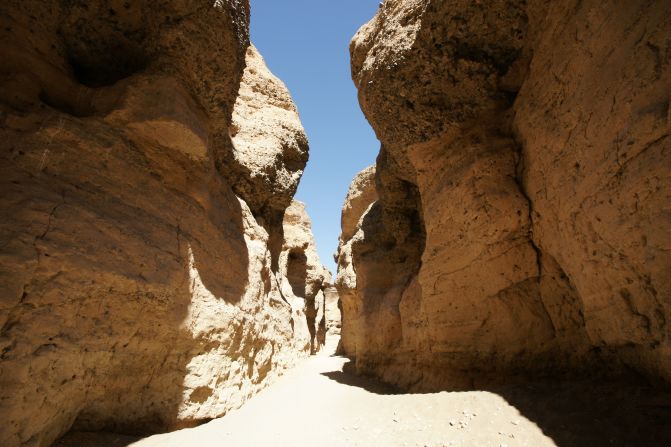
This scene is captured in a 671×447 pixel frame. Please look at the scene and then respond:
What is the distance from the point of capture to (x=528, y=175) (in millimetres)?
4500

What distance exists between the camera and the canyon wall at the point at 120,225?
2936 mm

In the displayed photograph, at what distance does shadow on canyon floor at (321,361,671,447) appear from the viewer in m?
2.51

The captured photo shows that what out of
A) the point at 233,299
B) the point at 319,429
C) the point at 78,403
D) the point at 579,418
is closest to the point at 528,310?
the point at 579,418

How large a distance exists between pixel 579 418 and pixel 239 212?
5891 mm

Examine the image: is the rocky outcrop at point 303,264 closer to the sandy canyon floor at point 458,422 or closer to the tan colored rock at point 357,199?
the tan colored rock at point 357,199

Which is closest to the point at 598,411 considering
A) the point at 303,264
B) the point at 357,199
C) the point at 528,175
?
the point at 528,175

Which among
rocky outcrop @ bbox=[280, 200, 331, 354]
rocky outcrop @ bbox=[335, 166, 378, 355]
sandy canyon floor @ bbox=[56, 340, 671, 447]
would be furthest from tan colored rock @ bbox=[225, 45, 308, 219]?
rocky outcrop @ bbox=[280, 200, 331, 354]

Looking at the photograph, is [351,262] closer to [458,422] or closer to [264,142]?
[264,142]

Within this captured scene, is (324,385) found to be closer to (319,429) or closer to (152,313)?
(319,429)

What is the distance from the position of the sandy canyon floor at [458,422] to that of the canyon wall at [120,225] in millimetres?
495

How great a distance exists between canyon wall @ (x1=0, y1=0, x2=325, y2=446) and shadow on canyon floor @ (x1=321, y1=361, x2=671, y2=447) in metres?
3.88

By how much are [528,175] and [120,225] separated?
5.00 meters

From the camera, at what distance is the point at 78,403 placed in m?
3.20

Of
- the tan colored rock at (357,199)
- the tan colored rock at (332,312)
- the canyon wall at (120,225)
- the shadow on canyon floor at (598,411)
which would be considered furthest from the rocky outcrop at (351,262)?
the tan colored rock at (332,312)
